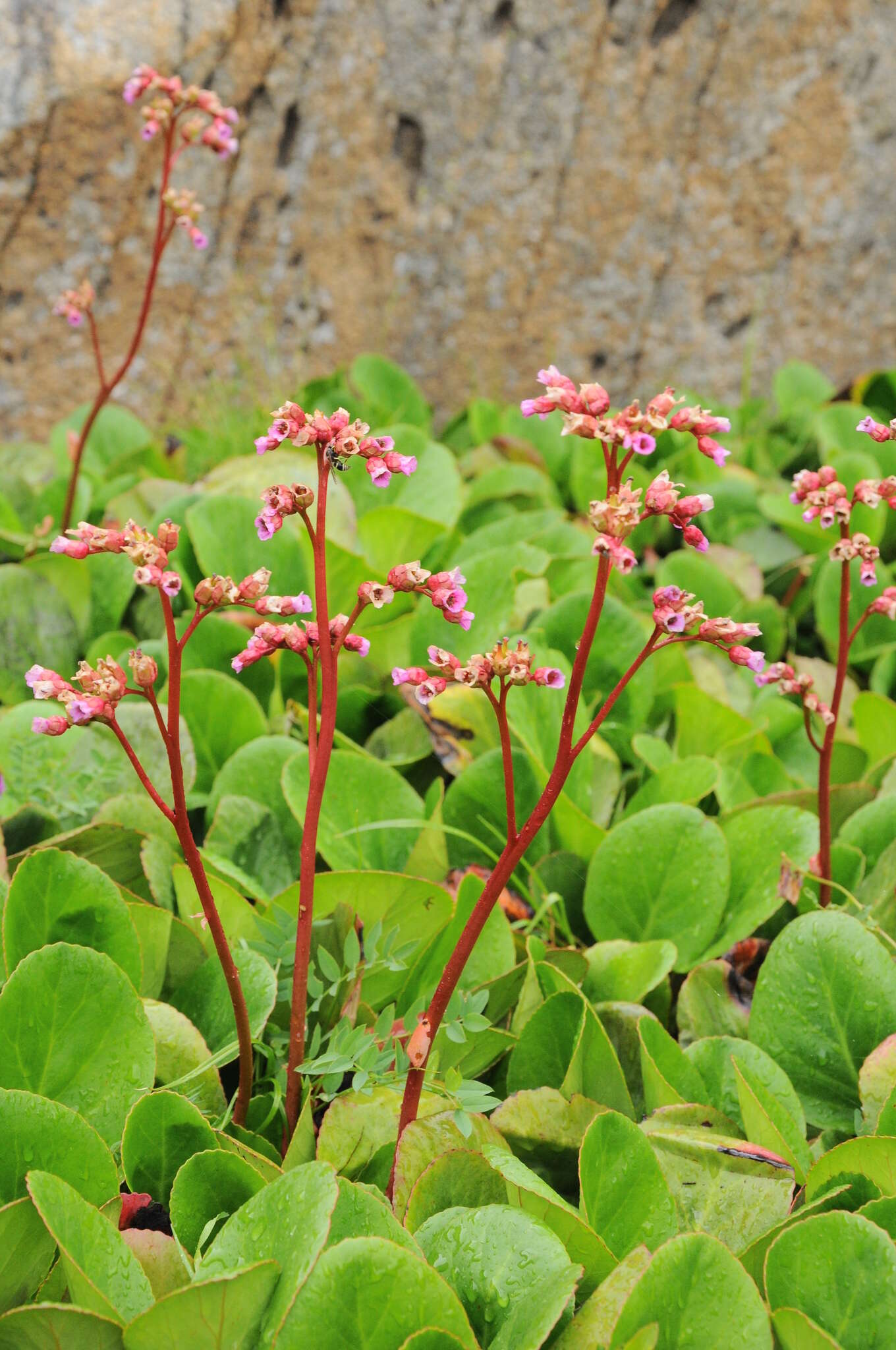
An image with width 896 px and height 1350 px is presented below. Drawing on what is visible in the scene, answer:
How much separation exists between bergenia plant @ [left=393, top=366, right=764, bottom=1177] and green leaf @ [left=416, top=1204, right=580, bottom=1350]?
0.11m

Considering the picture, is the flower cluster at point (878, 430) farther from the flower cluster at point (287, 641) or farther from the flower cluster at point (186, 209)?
the flower cluster at point (186, 209)

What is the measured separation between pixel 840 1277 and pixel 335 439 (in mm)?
765

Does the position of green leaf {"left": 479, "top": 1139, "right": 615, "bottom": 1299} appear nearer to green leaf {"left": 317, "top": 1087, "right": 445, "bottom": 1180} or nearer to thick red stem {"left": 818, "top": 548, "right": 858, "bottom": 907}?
green leaf {"left": 317, "top": 1087, "right": 445, "bottom": 1180}

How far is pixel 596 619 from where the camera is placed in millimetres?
875

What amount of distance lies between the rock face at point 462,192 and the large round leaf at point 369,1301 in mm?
2615

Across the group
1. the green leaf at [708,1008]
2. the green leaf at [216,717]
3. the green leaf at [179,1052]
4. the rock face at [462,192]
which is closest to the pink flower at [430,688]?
the green leaf at [179,1052]

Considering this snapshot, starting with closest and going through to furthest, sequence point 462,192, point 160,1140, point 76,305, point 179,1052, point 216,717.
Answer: point 160,1140, point 179,1052, point 216,717, point 76,305, point 462,192

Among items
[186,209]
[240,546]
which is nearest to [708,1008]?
[240,546]

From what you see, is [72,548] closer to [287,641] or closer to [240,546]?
[287,641]

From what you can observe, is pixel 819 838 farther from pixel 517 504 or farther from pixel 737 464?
pixel 737 464

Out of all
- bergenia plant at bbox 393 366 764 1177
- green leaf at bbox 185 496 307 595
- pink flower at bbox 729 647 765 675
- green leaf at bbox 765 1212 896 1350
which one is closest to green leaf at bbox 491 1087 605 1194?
bergenia plant at bbox 393 366 764 1177

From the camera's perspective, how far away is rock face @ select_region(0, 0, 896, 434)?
9.55 feet

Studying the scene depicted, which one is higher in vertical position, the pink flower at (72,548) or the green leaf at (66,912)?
the pink flower at (72,548)

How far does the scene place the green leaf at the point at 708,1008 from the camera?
53.2 inches
